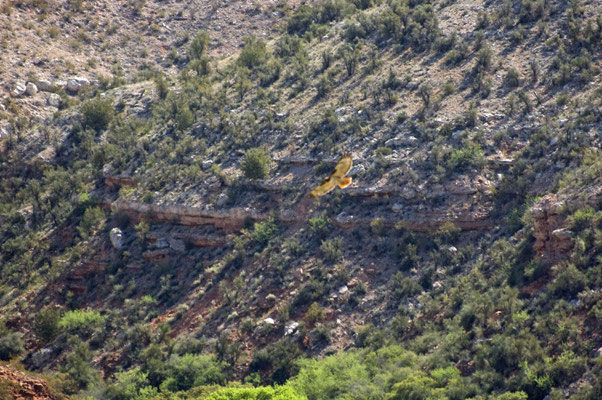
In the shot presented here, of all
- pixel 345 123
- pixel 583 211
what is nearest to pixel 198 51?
pixel 345 123

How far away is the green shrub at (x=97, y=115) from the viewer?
44.0 metres

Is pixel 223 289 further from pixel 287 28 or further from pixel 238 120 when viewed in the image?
pixel 287 28

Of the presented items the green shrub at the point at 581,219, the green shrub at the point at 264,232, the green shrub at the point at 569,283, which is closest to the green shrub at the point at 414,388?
the green shrub at the point at 569,283

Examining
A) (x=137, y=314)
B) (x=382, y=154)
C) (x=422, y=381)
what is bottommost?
(x=137, y=314)

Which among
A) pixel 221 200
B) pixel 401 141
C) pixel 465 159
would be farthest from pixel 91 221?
pixel 465 159

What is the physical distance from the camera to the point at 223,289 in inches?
1278

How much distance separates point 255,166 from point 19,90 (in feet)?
61.9

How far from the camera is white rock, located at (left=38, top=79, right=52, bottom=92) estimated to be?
48031mm

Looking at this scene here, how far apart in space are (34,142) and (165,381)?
1990cm

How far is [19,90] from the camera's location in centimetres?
4716

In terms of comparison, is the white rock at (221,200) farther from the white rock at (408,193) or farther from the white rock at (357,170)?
the white rock at (408,193)

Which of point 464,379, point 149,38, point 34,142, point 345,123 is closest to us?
point 464,379

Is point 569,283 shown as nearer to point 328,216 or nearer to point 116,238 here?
point 328,216

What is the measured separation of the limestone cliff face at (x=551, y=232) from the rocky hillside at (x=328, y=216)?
0.27ft
